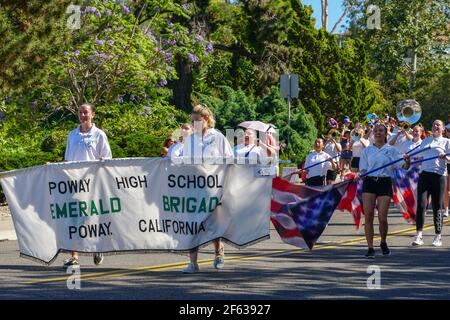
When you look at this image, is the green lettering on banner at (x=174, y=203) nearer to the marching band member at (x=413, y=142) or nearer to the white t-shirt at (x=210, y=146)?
the white t-shirt at (x=210, y=146)

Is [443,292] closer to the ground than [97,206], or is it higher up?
closer to the ground

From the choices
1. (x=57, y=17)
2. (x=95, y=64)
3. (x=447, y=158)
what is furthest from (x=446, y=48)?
(x=447, y=158)

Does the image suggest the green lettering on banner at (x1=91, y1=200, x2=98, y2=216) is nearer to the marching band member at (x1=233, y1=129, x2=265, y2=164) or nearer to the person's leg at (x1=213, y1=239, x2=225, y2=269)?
the person's leg at (x1=213, y1=239, x2=225, y2=269)

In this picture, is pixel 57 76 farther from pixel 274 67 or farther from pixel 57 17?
pixel 274 67

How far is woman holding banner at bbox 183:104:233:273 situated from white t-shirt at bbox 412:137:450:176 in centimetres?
471

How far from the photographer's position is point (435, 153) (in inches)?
654

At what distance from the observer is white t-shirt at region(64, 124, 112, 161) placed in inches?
524

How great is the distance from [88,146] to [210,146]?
5.22 feet

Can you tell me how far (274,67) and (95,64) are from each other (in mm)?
12814

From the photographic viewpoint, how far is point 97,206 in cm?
1288

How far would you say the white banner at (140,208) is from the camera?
12.8 m

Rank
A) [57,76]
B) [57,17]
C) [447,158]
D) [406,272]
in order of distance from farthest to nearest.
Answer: [57,76]
[57,17]
[447,158]
[406,272]

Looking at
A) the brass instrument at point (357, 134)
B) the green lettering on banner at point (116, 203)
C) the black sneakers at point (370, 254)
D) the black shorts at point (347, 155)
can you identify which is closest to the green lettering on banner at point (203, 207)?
the green lettering on banner at point (116, 203)

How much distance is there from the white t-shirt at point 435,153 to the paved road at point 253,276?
124 cm
